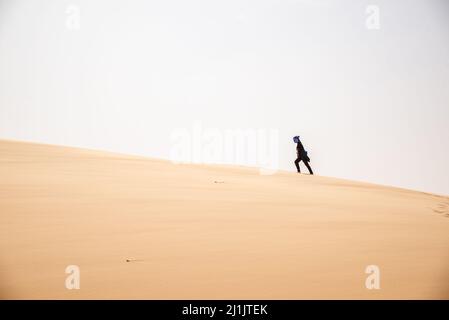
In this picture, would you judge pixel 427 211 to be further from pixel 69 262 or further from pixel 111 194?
pixel 69 262

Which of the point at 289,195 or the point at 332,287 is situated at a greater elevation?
the point at 289,195

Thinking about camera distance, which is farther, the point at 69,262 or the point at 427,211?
the point at 427,211

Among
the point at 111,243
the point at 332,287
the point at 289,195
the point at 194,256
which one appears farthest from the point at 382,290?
the point at 289,195

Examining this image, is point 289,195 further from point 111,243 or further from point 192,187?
point 111,243

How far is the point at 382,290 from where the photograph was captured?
11.9 feet

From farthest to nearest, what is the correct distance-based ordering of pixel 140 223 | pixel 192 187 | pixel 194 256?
pixel 192 187, pixel 140 223, pixel 194 256

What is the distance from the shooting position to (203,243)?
4.67 metres

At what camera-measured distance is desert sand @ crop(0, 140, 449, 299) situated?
3.57m

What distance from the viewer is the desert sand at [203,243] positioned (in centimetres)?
357

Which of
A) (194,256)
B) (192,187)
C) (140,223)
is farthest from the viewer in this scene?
(192,187)
